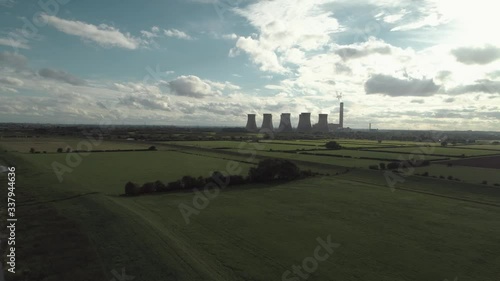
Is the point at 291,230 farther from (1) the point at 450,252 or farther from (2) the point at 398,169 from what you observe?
(2) the point at 398,169

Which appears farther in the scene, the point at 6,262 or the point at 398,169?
the point at 398,169

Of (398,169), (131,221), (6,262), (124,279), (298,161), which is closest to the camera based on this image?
(124,279)

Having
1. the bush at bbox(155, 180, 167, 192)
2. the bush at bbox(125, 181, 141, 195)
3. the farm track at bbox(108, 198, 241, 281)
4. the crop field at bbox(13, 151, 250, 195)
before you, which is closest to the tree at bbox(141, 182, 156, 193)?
the bush at bbox(155, 180, 167, 192)

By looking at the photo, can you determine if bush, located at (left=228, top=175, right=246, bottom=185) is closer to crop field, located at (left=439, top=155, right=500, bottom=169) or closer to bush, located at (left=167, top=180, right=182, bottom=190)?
bush, located at (left=167, top=180, right=182, bottom=190)

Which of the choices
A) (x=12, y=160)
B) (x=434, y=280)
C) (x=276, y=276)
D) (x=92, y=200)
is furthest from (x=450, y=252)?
(x=12, y=160)

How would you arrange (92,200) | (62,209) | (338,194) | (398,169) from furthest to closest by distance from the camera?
(398,169), (338,194), (92,200), (62,209)

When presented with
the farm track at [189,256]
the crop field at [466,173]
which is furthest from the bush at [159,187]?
the crop field at [466,173]

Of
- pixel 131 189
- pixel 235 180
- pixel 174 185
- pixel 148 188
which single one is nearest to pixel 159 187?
pixel 148 188

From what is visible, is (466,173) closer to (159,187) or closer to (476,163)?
(476,163)
